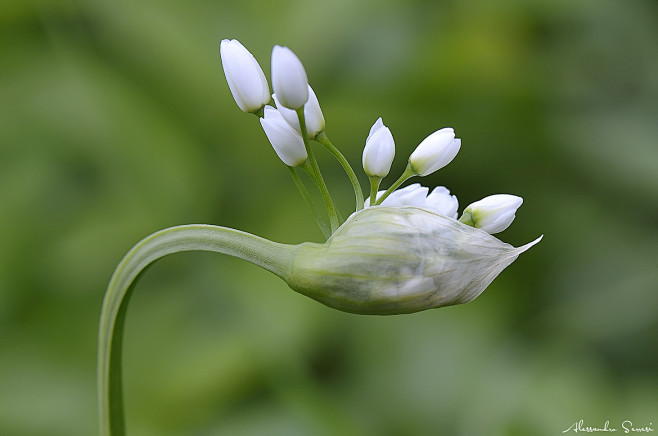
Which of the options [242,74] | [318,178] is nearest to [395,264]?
[318,178]

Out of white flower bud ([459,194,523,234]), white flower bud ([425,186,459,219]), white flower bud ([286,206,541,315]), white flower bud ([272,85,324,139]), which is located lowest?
white flower bud ([286,206,541,315])

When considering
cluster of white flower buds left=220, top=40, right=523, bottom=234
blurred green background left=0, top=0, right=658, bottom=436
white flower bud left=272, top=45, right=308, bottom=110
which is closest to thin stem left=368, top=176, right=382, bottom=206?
cluster of white flower buds left=220, top=40, right=523, bottom=234

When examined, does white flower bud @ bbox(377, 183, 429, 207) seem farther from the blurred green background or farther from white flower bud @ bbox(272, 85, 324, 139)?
the blurred green background

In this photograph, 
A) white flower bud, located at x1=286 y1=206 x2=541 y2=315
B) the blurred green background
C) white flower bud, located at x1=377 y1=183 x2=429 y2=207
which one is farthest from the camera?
the blurred green background

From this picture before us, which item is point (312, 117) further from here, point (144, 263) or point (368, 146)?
point (144, 263)

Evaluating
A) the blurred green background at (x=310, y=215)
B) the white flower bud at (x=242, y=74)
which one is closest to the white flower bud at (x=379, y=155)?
the white flower bud at (x=242, y=74)

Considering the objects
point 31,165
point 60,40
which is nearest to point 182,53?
point 60,40

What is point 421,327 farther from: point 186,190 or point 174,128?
point 174,128
